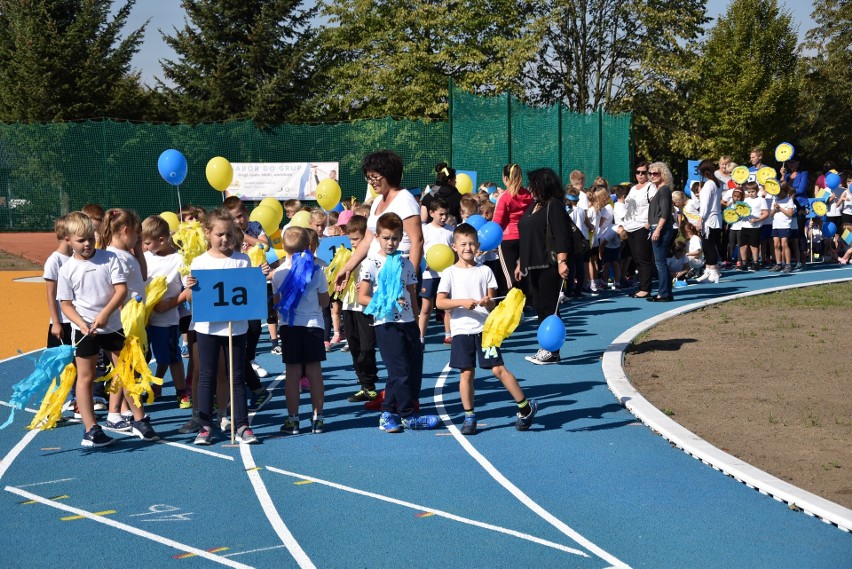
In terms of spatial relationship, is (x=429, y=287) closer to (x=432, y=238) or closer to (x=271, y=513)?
(x=432, y=238)

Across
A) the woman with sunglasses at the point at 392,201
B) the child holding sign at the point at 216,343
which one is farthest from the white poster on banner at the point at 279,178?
the child holding sign at the point at 216,343

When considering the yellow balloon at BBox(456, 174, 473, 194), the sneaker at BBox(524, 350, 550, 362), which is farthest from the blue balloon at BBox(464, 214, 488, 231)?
the yellow balloon at BBox(456, 174, 473, 194)

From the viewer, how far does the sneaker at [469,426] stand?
8.29m

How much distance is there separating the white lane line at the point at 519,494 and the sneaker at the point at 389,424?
0.43 meters

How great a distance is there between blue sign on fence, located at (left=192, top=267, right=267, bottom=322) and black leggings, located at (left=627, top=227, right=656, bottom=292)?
31.1 ft

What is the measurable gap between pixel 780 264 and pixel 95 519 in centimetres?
1767

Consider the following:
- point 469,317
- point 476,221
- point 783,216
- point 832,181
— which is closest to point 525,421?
point 469,317

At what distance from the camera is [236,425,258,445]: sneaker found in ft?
26.2

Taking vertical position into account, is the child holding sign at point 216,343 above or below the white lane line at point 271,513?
above

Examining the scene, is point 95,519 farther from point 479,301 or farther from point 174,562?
point 479,301

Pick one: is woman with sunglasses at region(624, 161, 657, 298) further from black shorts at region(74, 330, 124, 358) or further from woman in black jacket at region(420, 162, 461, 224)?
black shorts at region(74, 330, 124, 358)

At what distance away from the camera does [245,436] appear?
8.02 meters

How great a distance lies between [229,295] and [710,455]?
147 inches

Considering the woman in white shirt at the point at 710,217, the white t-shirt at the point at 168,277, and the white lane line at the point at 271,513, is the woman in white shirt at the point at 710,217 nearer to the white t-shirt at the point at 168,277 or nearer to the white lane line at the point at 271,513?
the white t-shirt at the point at 168,277
